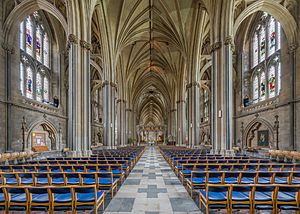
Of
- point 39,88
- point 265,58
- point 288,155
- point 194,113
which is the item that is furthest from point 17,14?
point 288,155

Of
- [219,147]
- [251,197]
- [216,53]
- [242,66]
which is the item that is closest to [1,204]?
[251,197]

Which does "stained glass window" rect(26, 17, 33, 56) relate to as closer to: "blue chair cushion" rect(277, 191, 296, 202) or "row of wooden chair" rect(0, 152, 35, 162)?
"row of wooden chair" rect(0, 152, 35, 162)

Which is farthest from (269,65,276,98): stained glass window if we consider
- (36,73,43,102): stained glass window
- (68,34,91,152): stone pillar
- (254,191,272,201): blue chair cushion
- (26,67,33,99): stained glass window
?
(36,73,43,102): stained glass window

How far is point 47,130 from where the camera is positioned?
2758 cm

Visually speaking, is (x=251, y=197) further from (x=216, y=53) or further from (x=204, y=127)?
(x=204, y=127)

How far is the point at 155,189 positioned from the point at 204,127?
3845 cm

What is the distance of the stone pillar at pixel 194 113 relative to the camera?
91.5ft

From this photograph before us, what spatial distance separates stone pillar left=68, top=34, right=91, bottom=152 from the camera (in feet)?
53.2

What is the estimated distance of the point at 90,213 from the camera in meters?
5.22

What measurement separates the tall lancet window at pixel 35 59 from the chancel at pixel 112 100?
124 mm

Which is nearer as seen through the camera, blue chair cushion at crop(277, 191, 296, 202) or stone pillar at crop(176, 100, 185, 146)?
blue chair cushion at crop(277, 191, 296, 202)

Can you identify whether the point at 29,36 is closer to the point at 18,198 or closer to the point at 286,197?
the point at 18,198

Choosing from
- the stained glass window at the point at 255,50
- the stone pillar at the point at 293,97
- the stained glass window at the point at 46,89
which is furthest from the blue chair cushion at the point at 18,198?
the stained glass window at the point at 255,50

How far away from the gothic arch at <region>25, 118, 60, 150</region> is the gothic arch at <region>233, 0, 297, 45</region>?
22.5 meters
